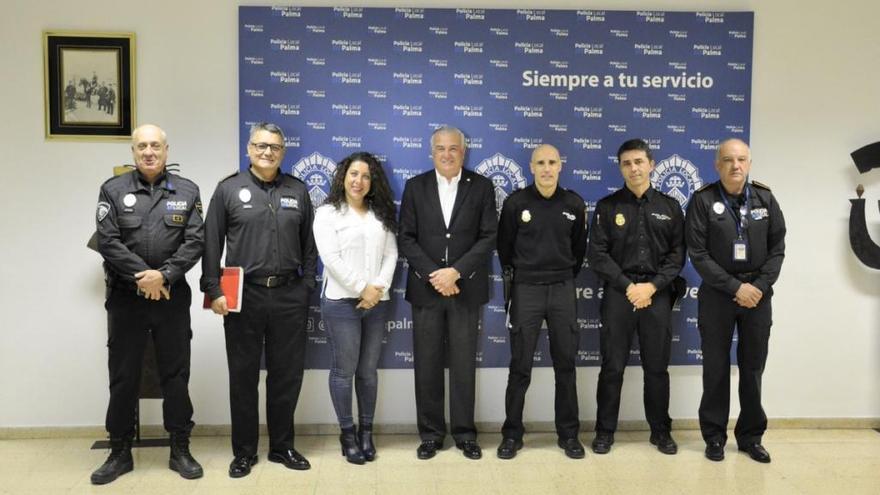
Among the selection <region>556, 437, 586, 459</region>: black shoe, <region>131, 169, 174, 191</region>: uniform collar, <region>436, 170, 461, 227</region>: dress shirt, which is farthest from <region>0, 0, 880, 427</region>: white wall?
<region>436, 170, 461, 227</region>: dress shirt

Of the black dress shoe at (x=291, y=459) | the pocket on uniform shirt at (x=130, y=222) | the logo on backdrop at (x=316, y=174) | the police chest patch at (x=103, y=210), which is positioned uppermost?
the logo on backdrop at (x=316, y=174)

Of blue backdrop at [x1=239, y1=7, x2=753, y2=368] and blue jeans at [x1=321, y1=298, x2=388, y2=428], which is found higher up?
blue backdrop at [x1=239, y1=7, x2=753, y2=368]

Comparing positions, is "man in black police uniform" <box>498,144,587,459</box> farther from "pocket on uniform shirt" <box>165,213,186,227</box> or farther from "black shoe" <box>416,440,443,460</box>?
"pocket on uniform shirt" <box>165,213,186,227</box>

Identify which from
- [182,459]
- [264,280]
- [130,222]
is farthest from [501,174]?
[182,459]

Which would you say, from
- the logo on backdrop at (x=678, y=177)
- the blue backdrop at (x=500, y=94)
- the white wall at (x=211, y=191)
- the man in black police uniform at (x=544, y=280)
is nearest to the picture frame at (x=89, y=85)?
the white wall at (x=211, y=191)

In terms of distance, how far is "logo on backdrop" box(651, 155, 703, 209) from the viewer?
4.68 metres

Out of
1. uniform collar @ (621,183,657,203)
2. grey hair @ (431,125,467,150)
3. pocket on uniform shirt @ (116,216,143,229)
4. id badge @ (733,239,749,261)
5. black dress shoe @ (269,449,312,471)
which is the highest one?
grey hair @ (431,125,467,150)

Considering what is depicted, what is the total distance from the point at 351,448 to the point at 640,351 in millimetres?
1832

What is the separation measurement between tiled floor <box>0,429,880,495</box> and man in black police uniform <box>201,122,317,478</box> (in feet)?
0.86

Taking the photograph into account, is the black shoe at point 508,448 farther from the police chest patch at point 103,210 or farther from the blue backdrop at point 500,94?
the police chest patch at point 103,210

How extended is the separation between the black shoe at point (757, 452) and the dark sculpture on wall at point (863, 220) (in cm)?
147

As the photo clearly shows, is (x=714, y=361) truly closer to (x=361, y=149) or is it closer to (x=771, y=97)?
(x=771, y=97)

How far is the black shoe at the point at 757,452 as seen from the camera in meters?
4.20

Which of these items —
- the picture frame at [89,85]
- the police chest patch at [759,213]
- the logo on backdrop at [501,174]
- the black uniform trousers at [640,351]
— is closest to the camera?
the police chest patch at [759,213]
